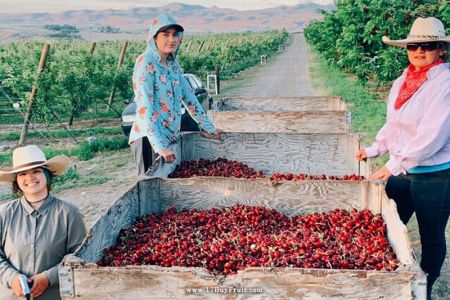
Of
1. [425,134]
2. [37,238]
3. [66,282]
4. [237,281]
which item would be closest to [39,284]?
[37,238]

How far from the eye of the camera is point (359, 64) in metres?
15.6

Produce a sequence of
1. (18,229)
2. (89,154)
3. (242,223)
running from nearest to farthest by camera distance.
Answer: (18,229), (242,223), (89,154)

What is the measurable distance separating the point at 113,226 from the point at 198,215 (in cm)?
66

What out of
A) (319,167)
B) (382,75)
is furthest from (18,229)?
(382,75)

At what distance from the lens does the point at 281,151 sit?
18.2 ft

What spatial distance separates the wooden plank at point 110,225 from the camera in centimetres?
289

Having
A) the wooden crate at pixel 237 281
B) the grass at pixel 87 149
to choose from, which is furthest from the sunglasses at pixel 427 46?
the grass at pixel 87 149

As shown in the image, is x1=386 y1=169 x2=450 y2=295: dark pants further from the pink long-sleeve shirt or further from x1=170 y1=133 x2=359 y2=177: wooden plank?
x1=170 y1=133 x2=359 y2=177: wooden plank

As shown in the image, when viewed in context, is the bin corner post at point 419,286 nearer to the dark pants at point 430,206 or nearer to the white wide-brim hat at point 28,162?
the dark pants at point 430,206

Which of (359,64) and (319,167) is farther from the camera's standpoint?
(359,64)

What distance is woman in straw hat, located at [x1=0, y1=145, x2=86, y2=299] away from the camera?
317 centimetres

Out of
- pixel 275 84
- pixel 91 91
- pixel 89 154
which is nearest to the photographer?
pixel 89 154

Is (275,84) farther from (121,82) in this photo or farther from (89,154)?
(89,154)

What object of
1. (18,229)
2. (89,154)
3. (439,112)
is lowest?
(89,154)
